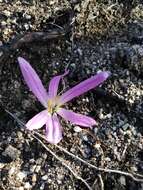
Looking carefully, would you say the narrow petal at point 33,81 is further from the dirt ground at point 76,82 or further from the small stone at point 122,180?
the small stone at point 122,180

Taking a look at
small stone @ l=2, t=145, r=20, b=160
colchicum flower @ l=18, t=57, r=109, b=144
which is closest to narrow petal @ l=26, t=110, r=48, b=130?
colchicum flower @ l=18, t=57, r=109, b=144

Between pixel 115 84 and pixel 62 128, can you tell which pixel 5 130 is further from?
pixel 115 84

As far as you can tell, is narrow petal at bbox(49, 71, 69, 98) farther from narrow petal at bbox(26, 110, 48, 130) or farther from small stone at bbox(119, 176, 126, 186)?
small stone at bbox(119, 176, 126, 186)

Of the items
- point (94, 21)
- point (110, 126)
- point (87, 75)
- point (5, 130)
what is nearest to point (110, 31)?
point (94, 21)

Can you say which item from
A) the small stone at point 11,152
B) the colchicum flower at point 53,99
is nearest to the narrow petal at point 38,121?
the colchicum flower at point 53,99

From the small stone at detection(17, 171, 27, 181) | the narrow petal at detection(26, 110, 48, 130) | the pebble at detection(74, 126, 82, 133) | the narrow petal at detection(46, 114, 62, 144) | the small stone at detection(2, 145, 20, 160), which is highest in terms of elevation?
the narrow petal at detection(26, 110, 48, 130)

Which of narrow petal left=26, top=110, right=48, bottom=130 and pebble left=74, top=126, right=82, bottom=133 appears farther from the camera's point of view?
pebble left=74, top=126, right=82, bottom=133
